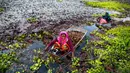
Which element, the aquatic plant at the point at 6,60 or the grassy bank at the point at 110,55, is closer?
the aquatic plant at the point at 6,60

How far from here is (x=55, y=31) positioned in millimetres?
18344

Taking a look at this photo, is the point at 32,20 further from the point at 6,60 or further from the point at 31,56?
the point at 6,60

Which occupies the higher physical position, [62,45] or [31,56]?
[62,45]

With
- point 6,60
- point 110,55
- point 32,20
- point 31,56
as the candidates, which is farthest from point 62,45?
point 32,20

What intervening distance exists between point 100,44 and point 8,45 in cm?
677

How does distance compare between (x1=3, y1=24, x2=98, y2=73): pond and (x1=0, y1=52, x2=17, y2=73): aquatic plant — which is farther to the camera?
(x1=3, y1=24, x2=98, y2=73): pond

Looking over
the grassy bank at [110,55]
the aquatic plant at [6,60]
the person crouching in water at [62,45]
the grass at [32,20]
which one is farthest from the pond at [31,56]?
the grass at [32,20]

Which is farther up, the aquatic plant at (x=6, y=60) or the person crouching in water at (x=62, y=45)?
the person crouching in water at (x=62, y=45)

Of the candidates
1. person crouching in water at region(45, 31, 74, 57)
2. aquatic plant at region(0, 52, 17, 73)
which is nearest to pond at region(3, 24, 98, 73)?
aquatic plant at region(0, 52, 17, 73)

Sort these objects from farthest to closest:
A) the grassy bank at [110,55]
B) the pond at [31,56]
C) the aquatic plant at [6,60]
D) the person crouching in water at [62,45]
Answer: the person crouching in water at [62,45], the grassy bank at [110,55], the pond at [31,56], the aquatic plant at [6,60]

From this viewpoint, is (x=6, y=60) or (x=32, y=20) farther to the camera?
(x=32, y=20)

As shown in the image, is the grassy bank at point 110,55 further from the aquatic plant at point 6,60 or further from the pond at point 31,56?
the aquatic plant at point 6,60

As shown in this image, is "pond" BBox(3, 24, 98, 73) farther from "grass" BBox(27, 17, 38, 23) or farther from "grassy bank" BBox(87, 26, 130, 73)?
"grass" BBox(27, 17, 38, 23)

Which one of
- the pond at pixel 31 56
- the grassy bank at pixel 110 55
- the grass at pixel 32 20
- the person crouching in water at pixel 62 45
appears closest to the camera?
the pond at pixel 31 56
